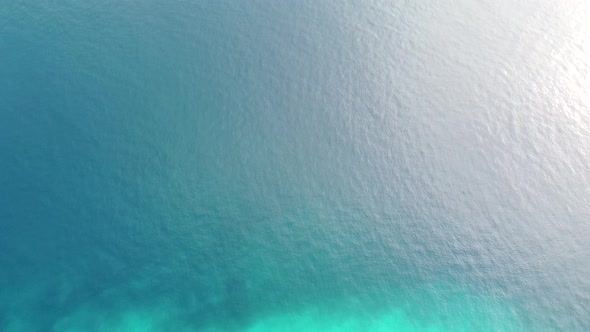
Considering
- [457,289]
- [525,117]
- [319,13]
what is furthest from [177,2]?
[457,289]

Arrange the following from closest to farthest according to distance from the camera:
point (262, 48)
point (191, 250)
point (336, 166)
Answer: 1. point (191, 250)
2. point (336, 166)
3. point (262, 48)

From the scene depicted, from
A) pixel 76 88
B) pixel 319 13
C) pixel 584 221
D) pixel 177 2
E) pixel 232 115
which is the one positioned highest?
pixel 177 2

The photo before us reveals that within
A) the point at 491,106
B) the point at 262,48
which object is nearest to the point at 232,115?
the point at 262,48

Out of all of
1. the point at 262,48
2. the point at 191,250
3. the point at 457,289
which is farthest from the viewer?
the point at 262,48

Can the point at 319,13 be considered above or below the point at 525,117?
above

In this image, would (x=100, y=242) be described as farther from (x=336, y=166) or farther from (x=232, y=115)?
(x=336, y=166)

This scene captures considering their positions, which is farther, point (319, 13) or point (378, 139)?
point (319, 13)

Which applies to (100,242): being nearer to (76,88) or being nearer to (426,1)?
(76,88)
